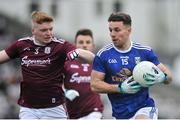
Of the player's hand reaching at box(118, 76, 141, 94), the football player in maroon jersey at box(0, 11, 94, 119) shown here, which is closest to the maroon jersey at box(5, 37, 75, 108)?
the football player in maroon jersey at box(0, 11, 94, 119)

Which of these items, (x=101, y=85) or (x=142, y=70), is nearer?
(x=142, y=70)

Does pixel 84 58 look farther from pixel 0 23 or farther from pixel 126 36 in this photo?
pixel 0 23

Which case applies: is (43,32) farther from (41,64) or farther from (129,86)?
(129,86)

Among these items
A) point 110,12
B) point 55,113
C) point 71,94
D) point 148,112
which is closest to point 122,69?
point 148,112

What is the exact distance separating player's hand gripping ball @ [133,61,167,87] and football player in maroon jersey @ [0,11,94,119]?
1.59 meters

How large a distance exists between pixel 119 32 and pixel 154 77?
863mm

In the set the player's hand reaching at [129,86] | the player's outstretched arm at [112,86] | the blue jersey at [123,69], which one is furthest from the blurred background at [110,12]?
the player's hand reaching at [129,86]

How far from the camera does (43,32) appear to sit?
40.3 feet

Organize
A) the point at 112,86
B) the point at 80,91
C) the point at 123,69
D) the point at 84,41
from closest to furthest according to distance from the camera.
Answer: the point at 112,86 → the point at 123,69 → the point at 84,41 → the point at 80,91

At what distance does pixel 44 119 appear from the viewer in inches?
501

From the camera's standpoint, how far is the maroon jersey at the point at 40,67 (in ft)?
41.0

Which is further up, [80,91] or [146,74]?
[146,74]

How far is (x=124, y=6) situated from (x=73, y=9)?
6.61 meters

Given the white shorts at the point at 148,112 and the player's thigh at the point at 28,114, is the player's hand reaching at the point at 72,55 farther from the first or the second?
the white shorts at the point at 148,112
